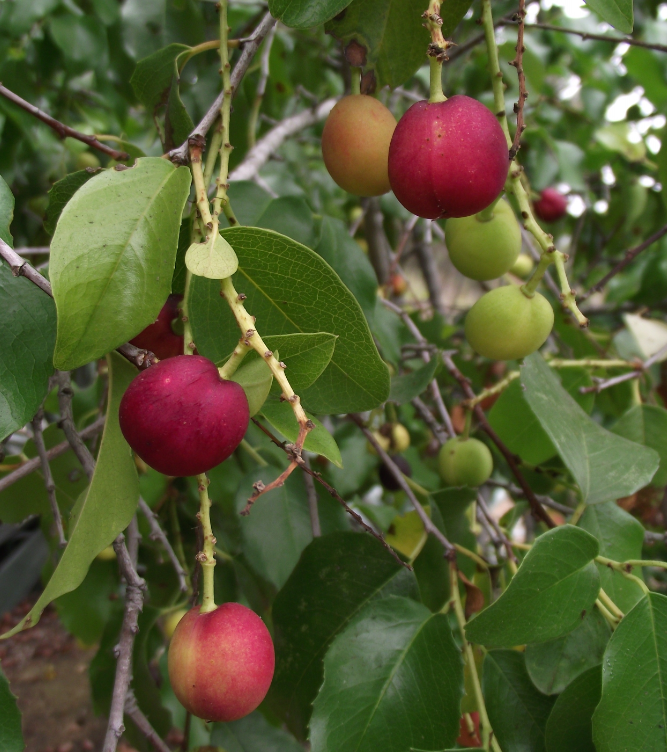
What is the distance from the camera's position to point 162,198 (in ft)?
1.59

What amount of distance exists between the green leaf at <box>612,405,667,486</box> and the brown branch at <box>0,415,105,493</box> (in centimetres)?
80

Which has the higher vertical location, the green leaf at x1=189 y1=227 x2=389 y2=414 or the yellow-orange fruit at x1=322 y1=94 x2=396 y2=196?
the yellow-orange fruit at x1=322 y1=94 x2=396 y2=196

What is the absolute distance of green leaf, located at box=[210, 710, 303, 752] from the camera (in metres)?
0.83

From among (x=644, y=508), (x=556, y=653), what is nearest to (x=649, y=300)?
(x=644, y=508)

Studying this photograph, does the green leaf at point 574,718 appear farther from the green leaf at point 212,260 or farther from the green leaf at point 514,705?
the green leaf at point 212,260

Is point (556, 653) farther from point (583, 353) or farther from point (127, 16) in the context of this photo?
point (127, 16)

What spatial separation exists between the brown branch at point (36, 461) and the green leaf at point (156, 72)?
394mm

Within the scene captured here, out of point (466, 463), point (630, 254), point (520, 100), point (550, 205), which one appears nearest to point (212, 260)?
point (520, 100)

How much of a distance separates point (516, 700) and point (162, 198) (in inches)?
23.6

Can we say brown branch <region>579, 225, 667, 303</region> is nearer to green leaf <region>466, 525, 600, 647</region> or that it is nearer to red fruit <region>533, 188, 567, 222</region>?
green leaf <region>466, 525, 600, 647</region>

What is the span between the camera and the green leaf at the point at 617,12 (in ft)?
1.87

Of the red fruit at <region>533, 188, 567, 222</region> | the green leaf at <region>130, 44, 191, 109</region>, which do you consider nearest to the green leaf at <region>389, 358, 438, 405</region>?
the green leaf at <region>130, 44, 191, 109</region>

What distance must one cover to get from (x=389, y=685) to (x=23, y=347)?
18.2 inches

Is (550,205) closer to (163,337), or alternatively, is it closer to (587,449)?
(587,449)
